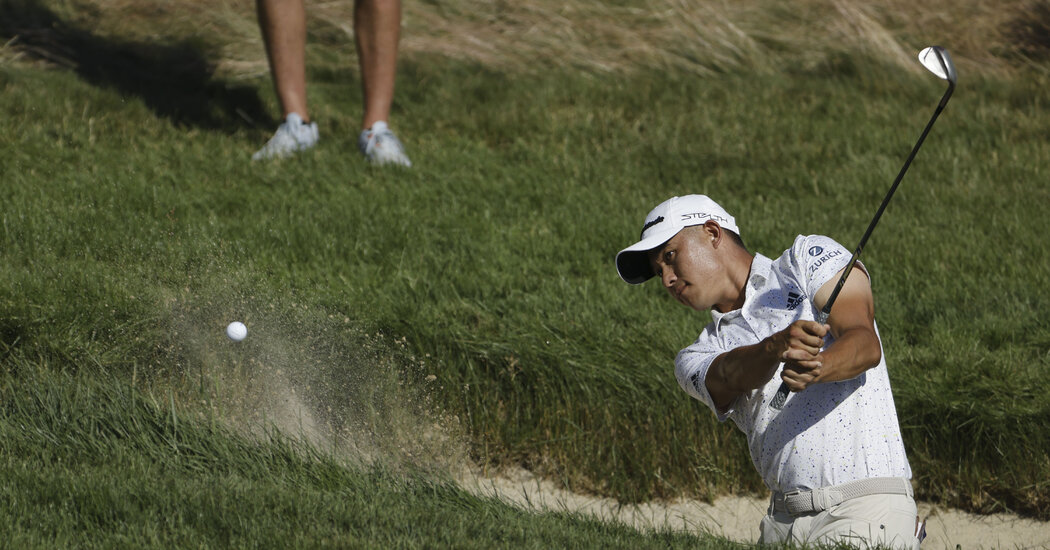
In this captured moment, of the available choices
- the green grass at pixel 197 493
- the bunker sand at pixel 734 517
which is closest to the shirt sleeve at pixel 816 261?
the green grass at pixel 197 493

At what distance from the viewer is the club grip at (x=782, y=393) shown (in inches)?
128

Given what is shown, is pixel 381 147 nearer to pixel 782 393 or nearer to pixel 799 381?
pixel 782 393

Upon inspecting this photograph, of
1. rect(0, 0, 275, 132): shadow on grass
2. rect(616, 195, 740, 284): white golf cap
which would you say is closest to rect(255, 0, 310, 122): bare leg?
rect(0, 0, 275, 132): shadow on grass

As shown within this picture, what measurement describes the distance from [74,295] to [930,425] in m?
3.52

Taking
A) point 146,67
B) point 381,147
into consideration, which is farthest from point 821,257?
point 146,67

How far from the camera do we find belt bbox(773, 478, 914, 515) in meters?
3.37

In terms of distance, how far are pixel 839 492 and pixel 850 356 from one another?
45 centimetres

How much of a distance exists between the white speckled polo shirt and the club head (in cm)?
56

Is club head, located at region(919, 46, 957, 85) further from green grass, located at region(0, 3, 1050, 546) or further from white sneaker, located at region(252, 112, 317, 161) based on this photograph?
white sneaker, located at region(252, 112, 317, 161)

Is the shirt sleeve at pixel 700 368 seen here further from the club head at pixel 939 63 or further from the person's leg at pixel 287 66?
the person's leg at pixel 287 66

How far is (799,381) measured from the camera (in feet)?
10.2

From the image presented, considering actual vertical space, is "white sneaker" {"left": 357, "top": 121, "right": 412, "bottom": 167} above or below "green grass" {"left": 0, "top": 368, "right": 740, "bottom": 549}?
below

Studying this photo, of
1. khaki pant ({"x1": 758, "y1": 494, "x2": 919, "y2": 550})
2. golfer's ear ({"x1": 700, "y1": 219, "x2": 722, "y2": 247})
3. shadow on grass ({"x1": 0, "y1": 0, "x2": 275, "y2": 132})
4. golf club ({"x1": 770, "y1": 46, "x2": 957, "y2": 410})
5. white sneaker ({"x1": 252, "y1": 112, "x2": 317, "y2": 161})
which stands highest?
golf club ({"x1": 770, "y1": 46, "x2": 957, "y2": 410})

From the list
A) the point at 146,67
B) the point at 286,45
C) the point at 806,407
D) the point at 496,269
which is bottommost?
the point at 146,67
